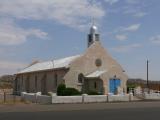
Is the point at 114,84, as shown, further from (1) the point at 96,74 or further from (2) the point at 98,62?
(2) the point at 98,62

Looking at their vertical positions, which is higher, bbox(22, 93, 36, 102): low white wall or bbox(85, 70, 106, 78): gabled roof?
bbox(85, 70, 106, 78): gabled roof

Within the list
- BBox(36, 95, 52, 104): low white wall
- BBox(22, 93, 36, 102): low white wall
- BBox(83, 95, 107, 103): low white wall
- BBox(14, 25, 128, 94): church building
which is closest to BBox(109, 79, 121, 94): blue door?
BBox(14, 25, 128, 94): church building

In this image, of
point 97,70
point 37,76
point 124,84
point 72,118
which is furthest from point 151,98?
point 72,118

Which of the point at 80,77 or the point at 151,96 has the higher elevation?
the point at 80,77

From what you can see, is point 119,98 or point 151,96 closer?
point 119,98

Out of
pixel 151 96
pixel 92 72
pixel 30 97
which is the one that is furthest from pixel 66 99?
pixel 92 72

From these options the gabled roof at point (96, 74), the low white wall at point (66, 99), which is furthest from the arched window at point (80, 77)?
the low white wall at point (66, 99)

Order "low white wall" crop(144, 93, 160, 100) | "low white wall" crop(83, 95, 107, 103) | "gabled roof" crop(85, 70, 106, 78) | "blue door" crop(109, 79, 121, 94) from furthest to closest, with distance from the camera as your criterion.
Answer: "blue door" crop(109, 79, 121, 94) < "gabled roof" crop(85, 70, 106, 78) < "low white wall" crop(144, 93, 160, 100) < "low white wall" crop(83, 95, 107, 103)

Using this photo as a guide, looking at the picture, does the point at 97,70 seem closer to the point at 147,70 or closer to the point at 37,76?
the point at 37,76

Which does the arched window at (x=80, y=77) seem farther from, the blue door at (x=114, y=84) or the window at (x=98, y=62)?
the blue door at (x=114, y=84)

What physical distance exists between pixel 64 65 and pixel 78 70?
1937 mm

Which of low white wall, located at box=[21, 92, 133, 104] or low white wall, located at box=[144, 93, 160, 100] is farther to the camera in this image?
low white wall, located at box=[144, 93, 160, 100]

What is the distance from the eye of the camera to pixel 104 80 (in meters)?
49.2

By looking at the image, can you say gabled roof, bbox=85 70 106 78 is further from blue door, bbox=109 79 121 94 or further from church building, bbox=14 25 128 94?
blue door, bbox=109 79 121 94
